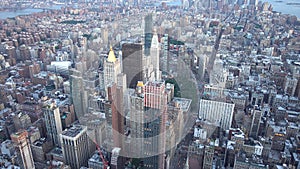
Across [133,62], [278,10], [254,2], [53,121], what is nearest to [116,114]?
[53,121]

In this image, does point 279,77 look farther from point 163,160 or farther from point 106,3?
point 106,3

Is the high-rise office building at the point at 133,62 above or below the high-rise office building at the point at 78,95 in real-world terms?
above

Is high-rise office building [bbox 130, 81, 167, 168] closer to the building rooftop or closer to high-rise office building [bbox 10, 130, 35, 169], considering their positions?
the building rooftop

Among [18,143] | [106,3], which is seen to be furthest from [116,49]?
→ [106,3]

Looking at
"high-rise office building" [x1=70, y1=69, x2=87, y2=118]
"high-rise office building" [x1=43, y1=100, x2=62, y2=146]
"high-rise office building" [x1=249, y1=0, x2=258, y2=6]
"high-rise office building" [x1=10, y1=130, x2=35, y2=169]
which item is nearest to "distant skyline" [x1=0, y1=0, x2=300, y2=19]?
"high-rise office building" [x1=249, y1=0, x2=258, y2=6]

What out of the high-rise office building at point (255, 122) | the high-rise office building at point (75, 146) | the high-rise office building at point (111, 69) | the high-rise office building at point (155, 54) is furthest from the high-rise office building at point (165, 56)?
the high-rise office building at point (75, 146)

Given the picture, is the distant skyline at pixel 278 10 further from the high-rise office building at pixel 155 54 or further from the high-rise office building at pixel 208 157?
the high-rise office building at pixel 208 157

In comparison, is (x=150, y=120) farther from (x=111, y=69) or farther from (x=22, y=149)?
(x=111, y=69)
